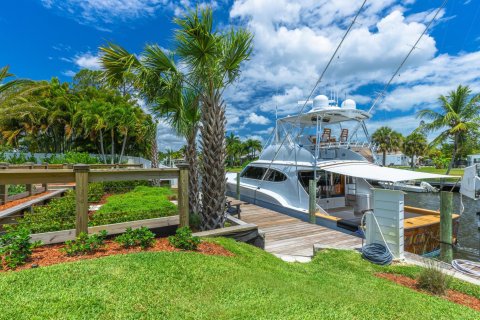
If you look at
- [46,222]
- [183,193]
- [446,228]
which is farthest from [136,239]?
[446,228]

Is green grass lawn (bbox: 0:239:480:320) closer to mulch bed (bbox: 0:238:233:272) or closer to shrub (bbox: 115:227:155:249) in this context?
mulch bed (bbox: 0:238:233:272)

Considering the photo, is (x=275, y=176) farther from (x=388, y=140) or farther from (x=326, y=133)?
(x=388, y=140)

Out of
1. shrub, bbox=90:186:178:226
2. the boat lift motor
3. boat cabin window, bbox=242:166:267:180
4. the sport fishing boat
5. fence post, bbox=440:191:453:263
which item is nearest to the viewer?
shrub, bbox=90:186:178:226

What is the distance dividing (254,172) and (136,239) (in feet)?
31.9

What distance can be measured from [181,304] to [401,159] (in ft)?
241

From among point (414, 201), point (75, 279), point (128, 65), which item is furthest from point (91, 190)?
point (414, 201)

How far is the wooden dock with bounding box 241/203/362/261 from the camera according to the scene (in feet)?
21.8

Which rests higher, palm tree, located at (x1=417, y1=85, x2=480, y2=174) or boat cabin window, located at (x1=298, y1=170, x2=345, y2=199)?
palm tree, located at (x1=417, y1=85, x2=480, y2=174)

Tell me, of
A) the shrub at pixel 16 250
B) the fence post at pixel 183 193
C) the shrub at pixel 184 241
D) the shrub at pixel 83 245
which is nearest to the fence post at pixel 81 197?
the shrub at pixel 83 245

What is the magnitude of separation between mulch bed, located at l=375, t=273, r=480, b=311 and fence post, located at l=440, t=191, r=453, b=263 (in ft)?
8.12

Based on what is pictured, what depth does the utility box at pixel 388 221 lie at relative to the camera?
218 inches

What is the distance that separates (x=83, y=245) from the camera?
375 centimetres

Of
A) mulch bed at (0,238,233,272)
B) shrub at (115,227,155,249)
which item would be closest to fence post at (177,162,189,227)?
mulch bed at (0,238,233,272)

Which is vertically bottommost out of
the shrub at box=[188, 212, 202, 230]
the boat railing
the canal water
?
the canal water
